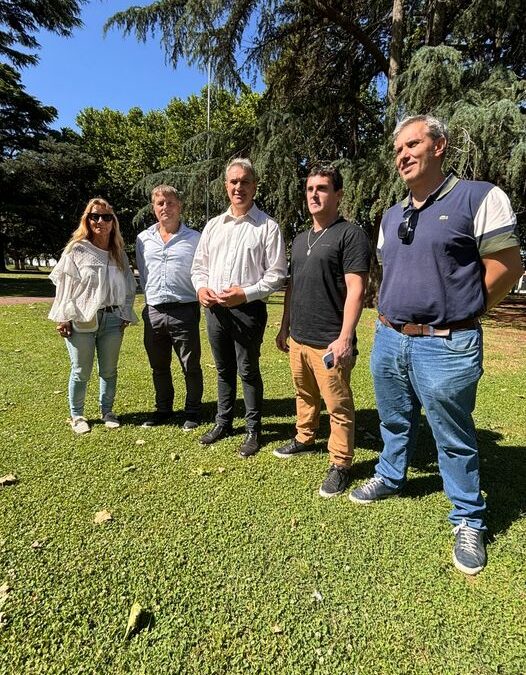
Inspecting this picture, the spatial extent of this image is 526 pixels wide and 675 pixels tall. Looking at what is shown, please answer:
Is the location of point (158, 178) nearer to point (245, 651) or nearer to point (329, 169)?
point (329, 169)

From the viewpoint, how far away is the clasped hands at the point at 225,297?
10.1 feet

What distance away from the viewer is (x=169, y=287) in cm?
362

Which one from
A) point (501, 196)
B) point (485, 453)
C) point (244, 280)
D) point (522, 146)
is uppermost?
point (522, 146)

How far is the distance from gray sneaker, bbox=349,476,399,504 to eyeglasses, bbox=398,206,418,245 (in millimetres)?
1652

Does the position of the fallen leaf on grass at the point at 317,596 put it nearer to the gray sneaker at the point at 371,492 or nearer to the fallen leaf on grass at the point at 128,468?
the gray sneaker at the point at 371,492

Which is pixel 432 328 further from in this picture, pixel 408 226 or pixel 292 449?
pixel 292 449

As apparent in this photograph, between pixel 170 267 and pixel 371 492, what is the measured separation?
2.41 m

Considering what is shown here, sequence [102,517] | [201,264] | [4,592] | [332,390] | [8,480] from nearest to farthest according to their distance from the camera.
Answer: [4,592] → [102,517] → [332,390] → [8,480] → [201,264]

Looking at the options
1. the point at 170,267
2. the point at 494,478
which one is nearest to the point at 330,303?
the point at 170,267

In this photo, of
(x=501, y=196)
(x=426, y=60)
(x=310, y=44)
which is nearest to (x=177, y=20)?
(x=310, y=44)

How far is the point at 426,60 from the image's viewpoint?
9.06m

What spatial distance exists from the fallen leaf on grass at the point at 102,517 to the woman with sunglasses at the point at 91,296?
134 centimetres

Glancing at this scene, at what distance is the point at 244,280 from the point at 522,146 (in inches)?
325

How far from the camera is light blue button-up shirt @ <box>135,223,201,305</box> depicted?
142 inches
